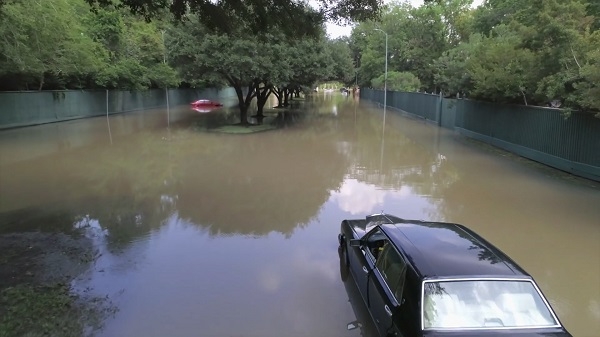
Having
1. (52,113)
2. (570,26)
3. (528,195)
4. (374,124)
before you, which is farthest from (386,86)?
(528,195)

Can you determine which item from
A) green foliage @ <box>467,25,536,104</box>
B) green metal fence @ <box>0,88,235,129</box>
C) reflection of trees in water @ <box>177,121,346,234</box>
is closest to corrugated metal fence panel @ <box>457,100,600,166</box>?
green foliage @ <box>467,25,536,104</box>

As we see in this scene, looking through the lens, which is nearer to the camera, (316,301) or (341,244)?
(316,301)

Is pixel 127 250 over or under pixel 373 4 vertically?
under

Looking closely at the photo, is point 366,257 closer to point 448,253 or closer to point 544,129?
point 448,253

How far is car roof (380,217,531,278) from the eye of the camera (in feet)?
13.4

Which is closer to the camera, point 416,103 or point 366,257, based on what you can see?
point 366,257

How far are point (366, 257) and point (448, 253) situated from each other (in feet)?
4.10

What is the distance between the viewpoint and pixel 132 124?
1146 inches

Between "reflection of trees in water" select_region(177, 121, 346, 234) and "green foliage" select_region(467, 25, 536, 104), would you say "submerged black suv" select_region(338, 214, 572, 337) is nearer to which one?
"reflection of trees in water" select_region(177, 121, 346, 234)

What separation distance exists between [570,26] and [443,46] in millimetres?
35633

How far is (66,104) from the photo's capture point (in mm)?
32125

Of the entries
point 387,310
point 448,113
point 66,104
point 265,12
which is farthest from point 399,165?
point 66,104

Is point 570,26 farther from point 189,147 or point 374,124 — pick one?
point 374,124

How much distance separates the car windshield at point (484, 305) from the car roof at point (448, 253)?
9 centimetres
